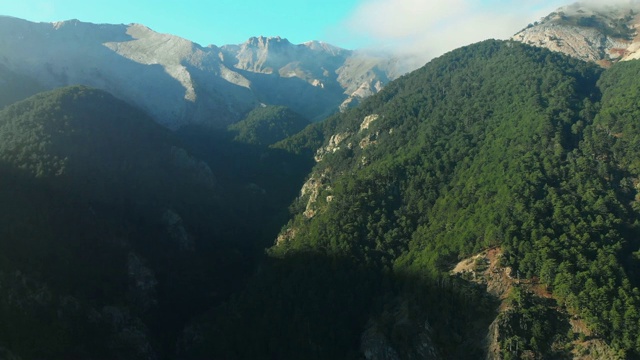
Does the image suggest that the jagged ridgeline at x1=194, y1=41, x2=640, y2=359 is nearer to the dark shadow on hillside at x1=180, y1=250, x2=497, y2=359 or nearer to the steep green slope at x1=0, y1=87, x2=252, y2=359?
the dark shadow on hillside at x1=180, y1=250, x2=497, y2=359

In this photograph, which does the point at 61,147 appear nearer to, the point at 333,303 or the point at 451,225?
the point at 333,303

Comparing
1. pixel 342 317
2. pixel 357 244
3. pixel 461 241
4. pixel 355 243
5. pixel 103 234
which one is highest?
pixel 103 234

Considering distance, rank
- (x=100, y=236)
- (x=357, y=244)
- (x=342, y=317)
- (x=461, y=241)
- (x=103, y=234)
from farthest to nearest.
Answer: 1. (x=357, y=244)
2. (x=103, y=234)
3. (x=100, y=236)
4. (x=342, y=317)
5. (x=461, y=241)

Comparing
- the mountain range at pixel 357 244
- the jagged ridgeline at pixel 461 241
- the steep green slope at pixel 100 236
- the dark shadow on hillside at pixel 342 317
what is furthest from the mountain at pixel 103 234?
the jagged ridgeline at pixel 461 241

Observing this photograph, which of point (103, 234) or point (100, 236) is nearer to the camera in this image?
point (100, 236)

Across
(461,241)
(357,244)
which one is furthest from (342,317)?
(461,241)

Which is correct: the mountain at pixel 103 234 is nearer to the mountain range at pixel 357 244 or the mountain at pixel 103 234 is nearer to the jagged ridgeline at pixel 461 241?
the mountain range at pixel 357 244

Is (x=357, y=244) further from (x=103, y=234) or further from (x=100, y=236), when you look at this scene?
(x=100, y=236)

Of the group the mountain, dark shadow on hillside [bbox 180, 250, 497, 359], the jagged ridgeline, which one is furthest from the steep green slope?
the jagged ridgeline

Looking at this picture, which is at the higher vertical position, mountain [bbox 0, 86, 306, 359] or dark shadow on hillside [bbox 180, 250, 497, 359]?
mountain [bbox 0, 86, 306, 359]
